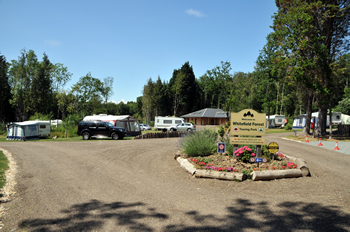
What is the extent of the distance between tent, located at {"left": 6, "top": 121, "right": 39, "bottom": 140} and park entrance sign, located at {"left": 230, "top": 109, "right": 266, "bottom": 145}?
2339 centimetres

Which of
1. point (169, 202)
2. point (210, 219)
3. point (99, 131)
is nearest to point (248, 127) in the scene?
point (169, 202)

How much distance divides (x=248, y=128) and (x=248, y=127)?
37 mm

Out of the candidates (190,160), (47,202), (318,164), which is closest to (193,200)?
(47,202)

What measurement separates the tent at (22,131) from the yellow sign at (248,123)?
23.4 metres

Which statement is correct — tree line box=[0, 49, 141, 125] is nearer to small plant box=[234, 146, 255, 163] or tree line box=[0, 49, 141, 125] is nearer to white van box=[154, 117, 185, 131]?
white van box=[154, 117, 185, 131]

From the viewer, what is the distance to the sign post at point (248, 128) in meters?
8.84

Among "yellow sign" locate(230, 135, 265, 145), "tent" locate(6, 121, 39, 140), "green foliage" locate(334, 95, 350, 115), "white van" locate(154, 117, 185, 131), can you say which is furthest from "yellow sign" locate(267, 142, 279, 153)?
"green foliage" locate(334, 95, 350, 115)

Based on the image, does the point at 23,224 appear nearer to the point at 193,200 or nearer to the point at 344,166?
the point at 193,200

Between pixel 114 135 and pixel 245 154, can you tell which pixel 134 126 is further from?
pixel 245 154

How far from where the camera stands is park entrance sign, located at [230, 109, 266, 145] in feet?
29.0

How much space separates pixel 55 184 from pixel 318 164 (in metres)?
9.46

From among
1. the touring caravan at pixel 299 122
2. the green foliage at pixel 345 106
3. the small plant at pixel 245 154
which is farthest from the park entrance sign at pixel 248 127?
the green foliage at pixel 345 106

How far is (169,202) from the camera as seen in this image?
5.46m

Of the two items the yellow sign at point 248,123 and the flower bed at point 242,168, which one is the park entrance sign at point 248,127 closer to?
the yellow sign at point 248,123
